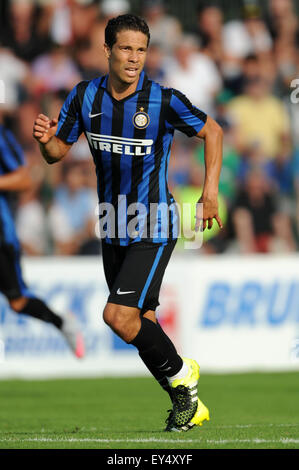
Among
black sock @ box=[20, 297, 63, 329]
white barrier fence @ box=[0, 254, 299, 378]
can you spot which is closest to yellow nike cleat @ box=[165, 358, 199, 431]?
black sock @ box=[20, 297, 63, 329]

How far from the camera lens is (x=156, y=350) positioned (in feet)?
20.5

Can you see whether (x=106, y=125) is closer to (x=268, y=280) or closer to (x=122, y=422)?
(x=122, y=422)

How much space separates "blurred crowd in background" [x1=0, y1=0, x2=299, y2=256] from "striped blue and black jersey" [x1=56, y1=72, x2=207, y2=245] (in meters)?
6.55

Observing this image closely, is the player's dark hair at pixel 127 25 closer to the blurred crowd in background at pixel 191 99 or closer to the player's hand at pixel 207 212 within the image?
the player's hand at pixel 207 212

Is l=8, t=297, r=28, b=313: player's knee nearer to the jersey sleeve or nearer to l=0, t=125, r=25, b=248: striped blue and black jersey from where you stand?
l=0, t=125, r=25, b=248: striped blue and black jersey

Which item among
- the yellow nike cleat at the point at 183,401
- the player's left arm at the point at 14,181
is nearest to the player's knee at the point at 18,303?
the player's left arm at the point at 14,181

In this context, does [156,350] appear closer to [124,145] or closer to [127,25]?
[124,145]

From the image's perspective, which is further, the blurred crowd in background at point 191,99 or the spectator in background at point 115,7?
the spectator in background at point 115,7

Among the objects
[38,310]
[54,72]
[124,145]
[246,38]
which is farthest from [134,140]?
[246,38]

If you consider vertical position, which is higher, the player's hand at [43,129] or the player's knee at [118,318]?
the player's hand at [43,129]

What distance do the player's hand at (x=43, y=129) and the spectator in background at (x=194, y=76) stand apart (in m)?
7.69

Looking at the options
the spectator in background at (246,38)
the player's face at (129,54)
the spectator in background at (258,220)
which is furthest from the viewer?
the spectator in background at (246,38)

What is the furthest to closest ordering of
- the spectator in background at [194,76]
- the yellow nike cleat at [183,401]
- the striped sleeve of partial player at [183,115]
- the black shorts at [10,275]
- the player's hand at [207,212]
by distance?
the spectator in background at [194,76] → the black shorts at [10,275] → the yellow nike cleat at [183,401] → the striped sleeve of partial player at [183,115] → the player's hand at [207,212]

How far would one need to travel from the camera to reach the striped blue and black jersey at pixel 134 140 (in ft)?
20.6
